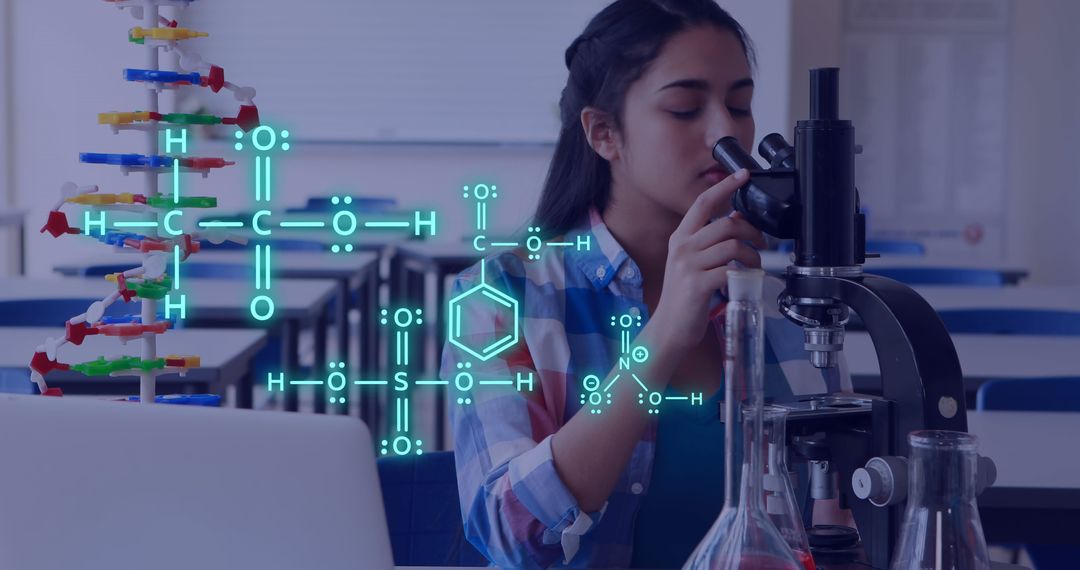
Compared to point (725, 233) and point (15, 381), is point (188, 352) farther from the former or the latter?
point (725, 233)

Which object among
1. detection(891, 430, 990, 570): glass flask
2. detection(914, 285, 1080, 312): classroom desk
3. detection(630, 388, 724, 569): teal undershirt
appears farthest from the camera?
detection(914, 285, 1080, 312): classroom desk

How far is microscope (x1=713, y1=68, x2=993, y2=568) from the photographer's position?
0.83m

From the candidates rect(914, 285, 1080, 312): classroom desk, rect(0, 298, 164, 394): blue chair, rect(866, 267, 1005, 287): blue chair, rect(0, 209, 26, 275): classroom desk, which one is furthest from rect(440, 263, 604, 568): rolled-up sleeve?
rect(0, 209, 26, 275): classroom desk

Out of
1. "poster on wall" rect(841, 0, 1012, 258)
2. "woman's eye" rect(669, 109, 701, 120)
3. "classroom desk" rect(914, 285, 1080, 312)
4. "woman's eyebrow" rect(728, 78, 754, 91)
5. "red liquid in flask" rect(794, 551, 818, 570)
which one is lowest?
"red liquid in flask" rect(794, 551, 818, 570)

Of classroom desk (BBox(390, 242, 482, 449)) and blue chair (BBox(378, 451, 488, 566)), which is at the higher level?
classroom desk (BBox(390, 242, 482, 449))

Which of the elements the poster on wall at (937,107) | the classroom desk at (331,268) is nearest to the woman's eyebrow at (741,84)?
the classroom desk at (331,268)

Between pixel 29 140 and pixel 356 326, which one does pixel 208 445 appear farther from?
pixel 29 140

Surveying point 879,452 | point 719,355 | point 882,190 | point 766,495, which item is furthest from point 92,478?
point 882,190

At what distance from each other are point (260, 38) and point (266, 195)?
143 centimetres

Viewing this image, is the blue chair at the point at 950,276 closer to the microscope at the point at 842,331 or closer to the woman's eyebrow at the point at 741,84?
the woman's eyebrow at the point at 741,84

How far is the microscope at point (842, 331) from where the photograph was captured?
0.83m

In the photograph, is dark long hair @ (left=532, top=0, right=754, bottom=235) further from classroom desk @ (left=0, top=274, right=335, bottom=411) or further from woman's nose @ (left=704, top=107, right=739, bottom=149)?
classroom desk @ (left=0, top=274, right=335, bottom=411)

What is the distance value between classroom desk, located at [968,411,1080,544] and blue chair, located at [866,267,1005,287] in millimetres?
2222
